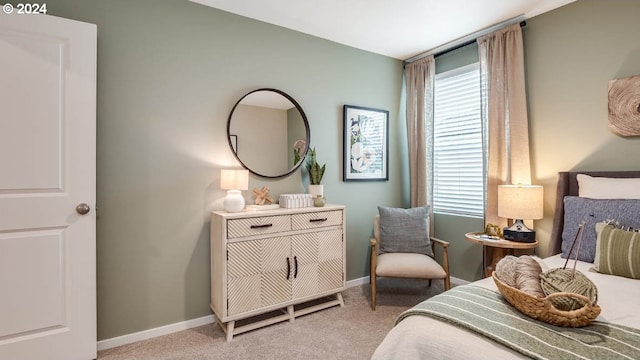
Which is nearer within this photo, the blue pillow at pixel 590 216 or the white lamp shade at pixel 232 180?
the blue pillow at pixel 590 216

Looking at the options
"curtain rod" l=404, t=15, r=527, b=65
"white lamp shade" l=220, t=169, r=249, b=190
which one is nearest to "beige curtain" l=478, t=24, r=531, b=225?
"curtain rod" l=404, t=15, r=527, b=65

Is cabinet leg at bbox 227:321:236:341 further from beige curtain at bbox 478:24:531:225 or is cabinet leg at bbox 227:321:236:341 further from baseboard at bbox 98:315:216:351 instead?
beige curtain at bbox 478:24:531:225

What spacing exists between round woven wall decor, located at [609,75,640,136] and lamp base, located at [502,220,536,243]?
0.94 metres

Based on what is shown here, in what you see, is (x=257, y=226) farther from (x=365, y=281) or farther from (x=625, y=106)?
(x=625, y=106)

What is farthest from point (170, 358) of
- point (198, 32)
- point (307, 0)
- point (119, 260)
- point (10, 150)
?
point (307, 0)

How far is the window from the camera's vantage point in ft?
10.5

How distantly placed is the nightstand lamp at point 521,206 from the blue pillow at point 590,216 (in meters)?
0.22

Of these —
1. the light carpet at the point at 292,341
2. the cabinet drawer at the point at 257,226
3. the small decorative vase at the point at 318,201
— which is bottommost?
the light carpet at the point at 292,341

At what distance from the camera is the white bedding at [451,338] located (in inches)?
40.0

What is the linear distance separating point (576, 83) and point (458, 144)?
1098mm

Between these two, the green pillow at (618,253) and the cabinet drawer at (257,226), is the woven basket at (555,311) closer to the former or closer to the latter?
the green pillow at (618,253)

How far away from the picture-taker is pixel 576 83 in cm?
250

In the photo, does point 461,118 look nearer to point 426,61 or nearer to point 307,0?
point 426,61

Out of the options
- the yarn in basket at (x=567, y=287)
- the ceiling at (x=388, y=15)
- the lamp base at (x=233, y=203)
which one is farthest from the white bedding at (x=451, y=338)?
the ceiling at (x=388, y=15)
